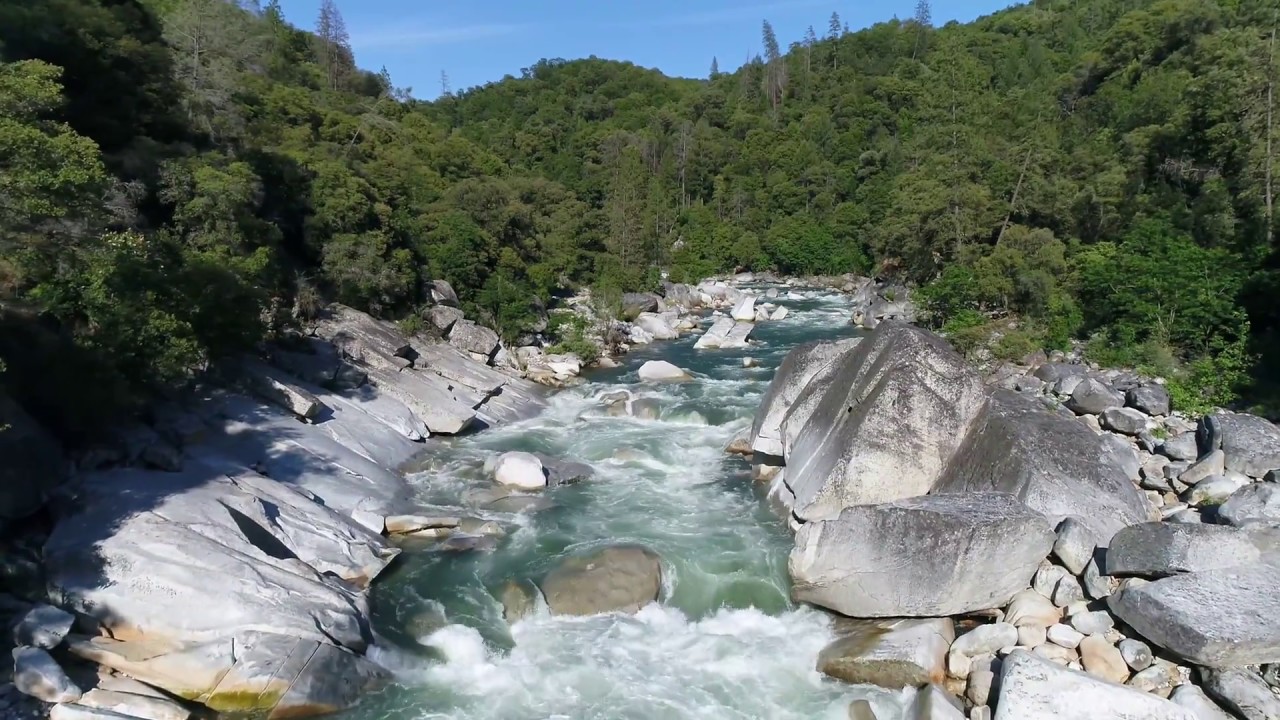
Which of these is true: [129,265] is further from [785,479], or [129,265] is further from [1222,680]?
[1222,680]

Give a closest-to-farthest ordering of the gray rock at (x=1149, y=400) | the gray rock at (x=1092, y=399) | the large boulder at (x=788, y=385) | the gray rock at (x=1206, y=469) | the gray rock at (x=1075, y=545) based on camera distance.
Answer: the gray rock at (x=1075, y=545) → the gray rock at (x=1206, y=469) → the gray rock at (x=1149, y=400) → the gray rock at (x=1092, y=399) → the large boulder at (x=788, y=385)

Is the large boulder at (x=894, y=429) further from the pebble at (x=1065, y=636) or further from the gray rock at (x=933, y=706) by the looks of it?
the gray rock at (x=933, y=706)

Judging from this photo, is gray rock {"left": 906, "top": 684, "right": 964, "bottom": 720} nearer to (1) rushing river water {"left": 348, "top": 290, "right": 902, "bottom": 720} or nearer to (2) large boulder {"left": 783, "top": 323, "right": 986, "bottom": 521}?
(1) rushing river water {"left": 348, "top": 290, "right": 902, "bottom": 720}

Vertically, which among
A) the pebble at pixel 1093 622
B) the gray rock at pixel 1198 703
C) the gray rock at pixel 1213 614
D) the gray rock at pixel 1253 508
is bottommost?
the gray rock at pixel 1198 703

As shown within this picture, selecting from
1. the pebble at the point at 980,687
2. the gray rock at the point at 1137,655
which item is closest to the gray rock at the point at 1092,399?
the gray rock at the point at 1137,655

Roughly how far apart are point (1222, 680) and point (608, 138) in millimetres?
92747

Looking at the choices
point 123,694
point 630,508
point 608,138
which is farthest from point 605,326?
point 608,138

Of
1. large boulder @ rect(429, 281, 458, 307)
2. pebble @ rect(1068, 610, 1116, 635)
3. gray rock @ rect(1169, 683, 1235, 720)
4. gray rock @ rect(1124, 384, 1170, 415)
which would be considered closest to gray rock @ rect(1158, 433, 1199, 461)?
gray rock @ rect(1124, 384, 1170, 415)

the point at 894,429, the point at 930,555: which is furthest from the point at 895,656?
the point at 894,429

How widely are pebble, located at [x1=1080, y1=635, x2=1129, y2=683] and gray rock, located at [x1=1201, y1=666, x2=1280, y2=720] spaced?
1004mm

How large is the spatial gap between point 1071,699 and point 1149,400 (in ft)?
41.1

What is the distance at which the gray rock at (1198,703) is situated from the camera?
9.71 metres

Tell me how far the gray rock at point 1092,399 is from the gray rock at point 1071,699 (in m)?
11.3

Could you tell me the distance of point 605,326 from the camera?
3881cm
